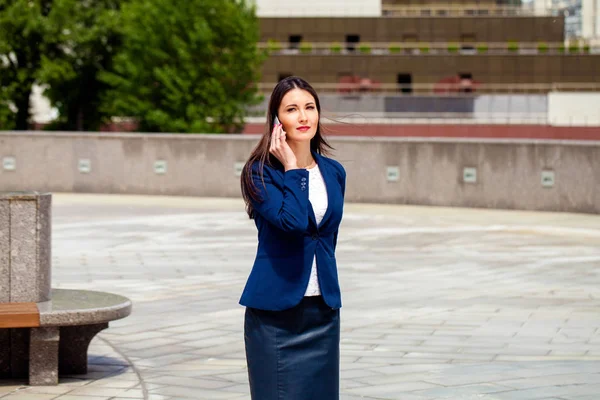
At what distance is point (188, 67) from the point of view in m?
33.8

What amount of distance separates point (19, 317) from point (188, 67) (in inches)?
1050

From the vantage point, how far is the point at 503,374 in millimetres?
7996

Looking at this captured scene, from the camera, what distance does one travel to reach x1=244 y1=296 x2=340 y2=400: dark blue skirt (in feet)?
15.6

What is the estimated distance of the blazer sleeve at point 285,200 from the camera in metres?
4.68

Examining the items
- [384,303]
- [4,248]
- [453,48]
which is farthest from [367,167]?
[453,48]

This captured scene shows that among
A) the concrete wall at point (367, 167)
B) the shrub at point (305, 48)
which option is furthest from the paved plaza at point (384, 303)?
the shrub at point (305, 48)

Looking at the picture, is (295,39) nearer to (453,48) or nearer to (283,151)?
(453,48)

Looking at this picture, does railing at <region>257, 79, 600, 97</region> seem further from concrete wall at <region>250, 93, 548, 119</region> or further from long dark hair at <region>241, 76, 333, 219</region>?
long dark hair at <region>241, 76, 333, 219</region>

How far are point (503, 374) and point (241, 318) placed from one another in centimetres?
298

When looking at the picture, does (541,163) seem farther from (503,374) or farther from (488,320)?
(503,374)

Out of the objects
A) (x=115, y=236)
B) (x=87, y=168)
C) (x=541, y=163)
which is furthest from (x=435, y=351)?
(x=87, y=168)

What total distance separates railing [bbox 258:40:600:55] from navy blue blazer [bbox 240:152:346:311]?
7094 cm

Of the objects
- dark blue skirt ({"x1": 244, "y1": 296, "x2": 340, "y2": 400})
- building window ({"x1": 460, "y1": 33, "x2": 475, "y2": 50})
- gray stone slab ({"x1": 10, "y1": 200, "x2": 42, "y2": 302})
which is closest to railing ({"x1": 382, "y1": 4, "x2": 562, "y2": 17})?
building window ({"x1": 460, "y1": 33, "x2": 475, "y2": 50})

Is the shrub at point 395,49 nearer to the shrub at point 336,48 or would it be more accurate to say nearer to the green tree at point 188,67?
the shrub at point 336,48
